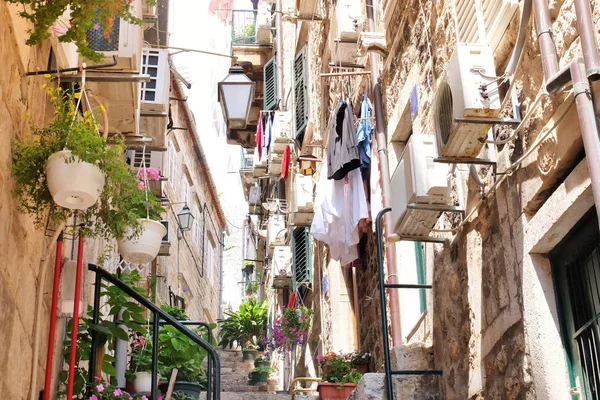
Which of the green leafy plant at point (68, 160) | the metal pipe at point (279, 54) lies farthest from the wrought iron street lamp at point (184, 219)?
the green leafy plant at point (68, 160)

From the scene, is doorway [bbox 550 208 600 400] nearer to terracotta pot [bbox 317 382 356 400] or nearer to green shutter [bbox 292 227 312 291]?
terracotta pot [bbox 317 382 356 400]

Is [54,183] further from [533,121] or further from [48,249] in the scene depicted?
[533,121]

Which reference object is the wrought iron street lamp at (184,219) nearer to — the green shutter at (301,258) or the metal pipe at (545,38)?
the green shutter at (301,258)

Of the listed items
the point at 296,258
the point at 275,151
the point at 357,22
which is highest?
the point at 275,151

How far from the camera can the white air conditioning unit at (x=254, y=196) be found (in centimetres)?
2183

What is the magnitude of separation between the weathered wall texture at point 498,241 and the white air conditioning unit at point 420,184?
250mm

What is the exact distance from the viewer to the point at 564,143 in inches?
166

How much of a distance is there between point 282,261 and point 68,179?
12.0 meters

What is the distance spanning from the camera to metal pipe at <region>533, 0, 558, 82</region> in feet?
13.7

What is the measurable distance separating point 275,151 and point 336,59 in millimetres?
6226

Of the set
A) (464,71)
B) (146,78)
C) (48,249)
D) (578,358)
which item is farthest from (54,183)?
(578,358)

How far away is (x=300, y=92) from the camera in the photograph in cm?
1477

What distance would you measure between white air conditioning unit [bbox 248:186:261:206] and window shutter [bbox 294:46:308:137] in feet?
22.4

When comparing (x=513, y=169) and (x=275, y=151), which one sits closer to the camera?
(x=513, y=169)
